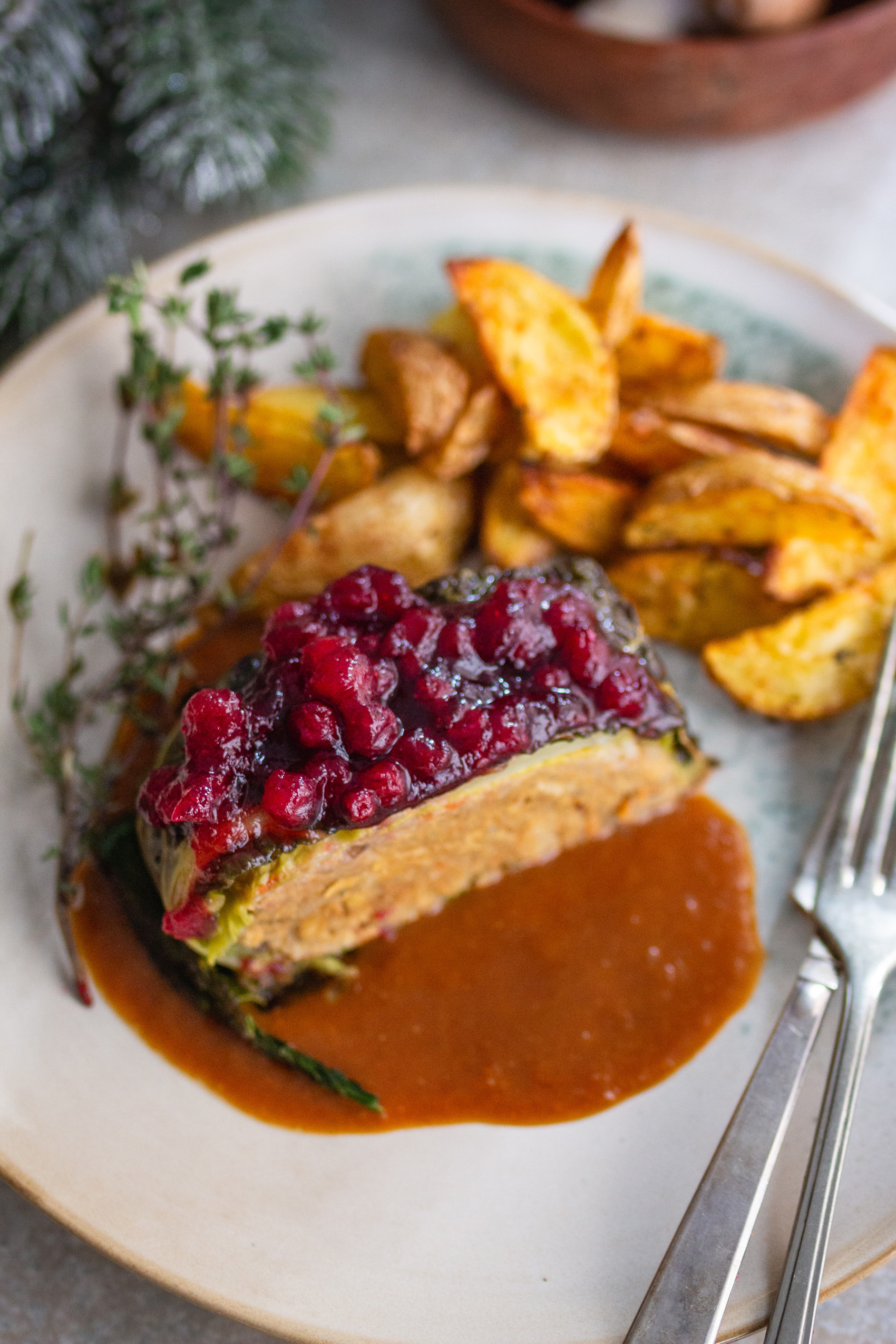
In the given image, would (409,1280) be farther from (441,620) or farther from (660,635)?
(660,635)

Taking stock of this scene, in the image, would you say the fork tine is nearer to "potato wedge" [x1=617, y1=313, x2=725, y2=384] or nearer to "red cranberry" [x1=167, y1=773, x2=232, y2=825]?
"potato wedge" [x1=617, y1=313, x2=725, y2=384]

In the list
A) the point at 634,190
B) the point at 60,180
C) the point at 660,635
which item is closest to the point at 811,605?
the point at 660,635

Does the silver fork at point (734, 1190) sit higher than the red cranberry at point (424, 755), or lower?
lower

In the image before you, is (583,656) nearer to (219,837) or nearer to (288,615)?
(288,615)

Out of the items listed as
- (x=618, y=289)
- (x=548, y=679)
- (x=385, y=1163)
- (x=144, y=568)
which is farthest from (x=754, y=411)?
(x=385, y=1163)

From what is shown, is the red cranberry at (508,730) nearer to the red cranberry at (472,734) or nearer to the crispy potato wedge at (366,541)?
the red cranberry at (472,734)

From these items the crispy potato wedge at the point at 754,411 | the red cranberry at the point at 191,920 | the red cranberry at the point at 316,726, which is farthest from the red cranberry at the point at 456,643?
the crispy potato wedge at the point at 754,411

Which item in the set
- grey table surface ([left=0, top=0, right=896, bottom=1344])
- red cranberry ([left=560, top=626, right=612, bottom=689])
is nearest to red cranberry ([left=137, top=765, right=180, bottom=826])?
red cranberry ([left=560, top=626, right=612, bottom=689])
